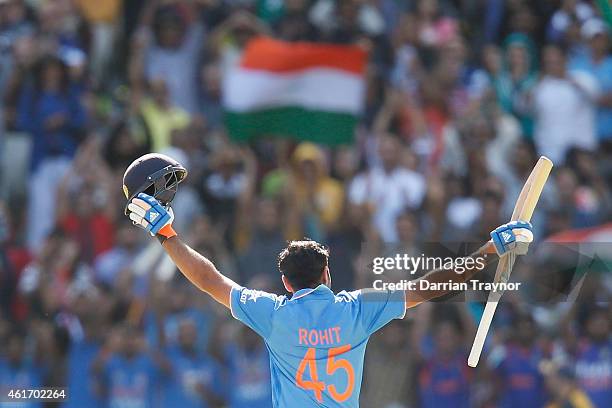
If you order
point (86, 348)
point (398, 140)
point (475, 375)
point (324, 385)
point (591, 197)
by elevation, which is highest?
point (398, 140)

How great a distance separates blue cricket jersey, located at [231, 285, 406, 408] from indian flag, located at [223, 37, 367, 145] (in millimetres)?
5866

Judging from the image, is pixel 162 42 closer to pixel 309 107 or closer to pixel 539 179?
pixel 309 107

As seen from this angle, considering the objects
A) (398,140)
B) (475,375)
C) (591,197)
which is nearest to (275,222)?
(398,140)

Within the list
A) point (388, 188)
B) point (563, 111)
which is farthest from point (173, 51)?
point (563, 111)

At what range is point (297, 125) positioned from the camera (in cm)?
1121

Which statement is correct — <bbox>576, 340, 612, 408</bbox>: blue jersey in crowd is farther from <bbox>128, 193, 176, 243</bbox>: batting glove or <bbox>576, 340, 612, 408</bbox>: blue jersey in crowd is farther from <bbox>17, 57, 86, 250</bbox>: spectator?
<bbox>128, 193, 176, 243</bbox>: batting glove

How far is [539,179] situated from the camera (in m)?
5.61

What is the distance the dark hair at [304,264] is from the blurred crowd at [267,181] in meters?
3.67

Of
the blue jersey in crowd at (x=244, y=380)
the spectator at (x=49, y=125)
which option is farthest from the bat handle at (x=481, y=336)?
the spectator at (x=49, y=125)

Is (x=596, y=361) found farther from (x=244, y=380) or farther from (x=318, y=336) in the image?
(x=318, y=336)

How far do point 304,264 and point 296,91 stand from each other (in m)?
6.43

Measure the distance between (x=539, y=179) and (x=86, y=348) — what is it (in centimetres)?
533

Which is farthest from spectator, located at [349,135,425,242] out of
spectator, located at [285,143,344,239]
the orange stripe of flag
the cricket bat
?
the cricket bat

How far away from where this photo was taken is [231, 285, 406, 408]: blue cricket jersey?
5.14 metres
